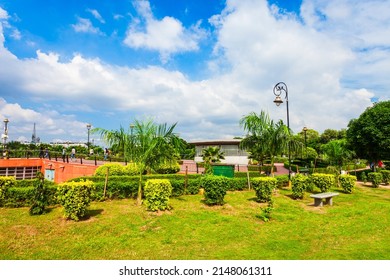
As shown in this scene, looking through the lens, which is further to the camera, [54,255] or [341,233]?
[341,233]

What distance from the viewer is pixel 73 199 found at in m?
9.70

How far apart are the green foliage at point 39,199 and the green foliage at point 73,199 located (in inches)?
63.8

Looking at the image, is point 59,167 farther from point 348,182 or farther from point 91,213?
point 348,182

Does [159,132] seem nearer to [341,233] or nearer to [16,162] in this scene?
[341,233]

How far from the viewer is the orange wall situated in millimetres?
24328

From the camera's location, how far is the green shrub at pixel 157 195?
11094mm

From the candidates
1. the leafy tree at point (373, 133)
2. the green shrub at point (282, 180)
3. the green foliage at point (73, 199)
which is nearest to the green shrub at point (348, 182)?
the green shrub at point (282, 180)

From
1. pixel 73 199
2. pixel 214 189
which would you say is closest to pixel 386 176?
pixel 214 189

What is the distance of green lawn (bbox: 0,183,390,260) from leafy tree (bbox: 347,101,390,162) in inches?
681

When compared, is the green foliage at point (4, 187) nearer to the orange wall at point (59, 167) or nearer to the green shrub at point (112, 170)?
Answer: the green shrub at point (112, 170)

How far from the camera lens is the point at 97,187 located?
44.6ft

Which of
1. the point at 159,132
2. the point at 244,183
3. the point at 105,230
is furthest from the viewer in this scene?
the point at 244,183

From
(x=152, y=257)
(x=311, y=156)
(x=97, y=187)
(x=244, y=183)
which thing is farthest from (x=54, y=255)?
(x=311, y=156)

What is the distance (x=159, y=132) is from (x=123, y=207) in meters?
4.03
